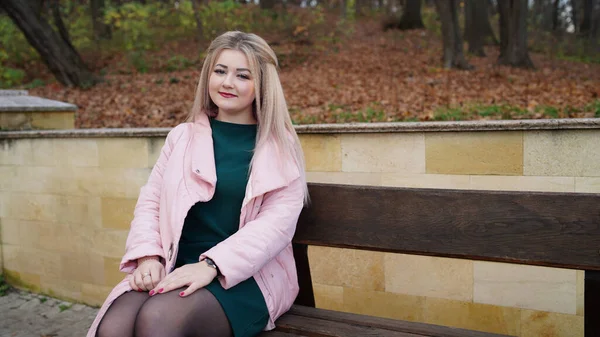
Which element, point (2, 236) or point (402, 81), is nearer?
point (2, 236)

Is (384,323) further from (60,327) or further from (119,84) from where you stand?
(119,84)

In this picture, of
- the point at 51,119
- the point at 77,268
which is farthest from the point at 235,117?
the point at 51,119

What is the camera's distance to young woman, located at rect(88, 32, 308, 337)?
6.92 ft

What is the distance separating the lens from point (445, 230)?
2.38 meters

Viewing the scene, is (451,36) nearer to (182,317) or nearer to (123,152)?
(123,152)

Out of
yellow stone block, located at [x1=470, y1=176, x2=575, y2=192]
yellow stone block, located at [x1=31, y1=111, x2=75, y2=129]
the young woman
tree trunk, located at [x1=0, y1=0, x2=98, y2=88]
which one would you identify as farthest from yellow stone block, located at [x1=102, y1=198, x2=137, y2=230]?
tree trunk, located at [x1=0, y1=0, x2=98, y2=88]

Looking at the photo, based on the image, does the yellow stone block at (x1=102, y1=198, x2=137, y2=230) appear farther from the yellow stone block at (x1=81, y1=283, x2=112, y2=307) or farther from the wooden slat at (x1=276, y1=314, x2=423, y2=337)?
the wooden slat at (x1=276, y1=314, x2=423, y2=337)

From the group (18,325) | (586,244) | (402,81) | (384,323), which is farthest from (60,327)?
(402,81)

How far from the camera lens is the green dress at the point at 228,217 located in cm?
222

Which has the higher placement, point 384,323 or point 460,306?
point 384,323

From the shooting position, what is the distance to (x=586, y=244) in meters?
2.14

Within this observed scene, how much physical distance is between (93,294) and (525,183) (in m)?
3.31

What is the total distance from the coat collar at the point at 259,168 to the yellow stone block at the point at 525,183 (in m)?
1.17

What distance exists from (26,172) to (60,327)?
4.28 ft
